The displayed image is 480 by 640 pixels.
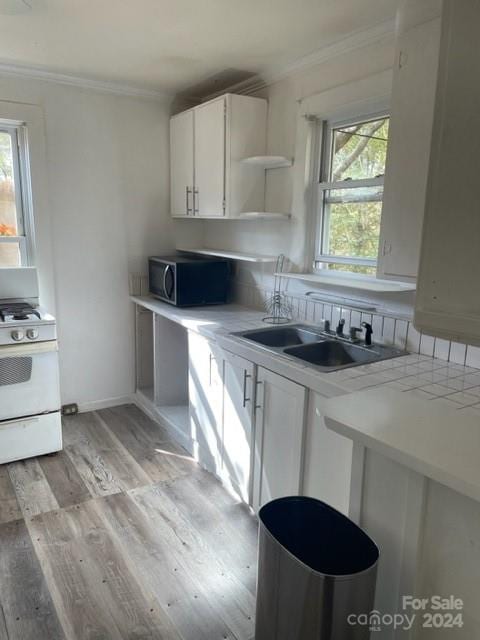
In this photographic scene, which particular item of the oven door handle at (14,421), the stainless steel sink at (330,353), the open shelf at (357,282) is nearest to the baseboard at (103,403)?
the oven door handle at (14,421)

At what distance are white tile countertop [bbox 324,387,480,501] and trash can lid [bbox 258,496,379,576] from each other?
363 mm

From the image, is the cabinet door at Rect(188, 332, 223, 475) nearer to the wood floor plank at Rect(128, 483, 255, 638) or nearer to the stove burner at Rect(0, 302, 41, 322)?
the wood floor plank at Rect(128, 483, 255, 638)

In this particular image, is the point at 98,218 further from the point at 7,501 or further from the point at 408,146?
the point at 408,146

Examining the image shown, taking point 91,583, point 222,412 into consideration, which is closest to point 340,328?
point 222,412

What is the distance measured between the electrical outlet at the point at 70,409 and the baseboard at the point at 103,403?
0.03m

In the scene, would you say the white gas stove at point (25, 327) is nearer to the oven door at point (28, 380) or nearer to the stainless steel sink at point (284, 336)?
the oven door at point (28, 380)

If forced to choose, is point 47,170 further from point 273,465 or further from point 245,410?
point 273,465

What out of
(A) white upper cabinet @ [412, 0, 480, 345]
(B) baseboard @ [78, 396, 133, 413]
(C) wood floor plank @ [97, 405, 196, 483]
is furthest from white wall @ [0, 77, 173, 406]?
(A) white upper cabinet @ [412, 0, 480, 345]

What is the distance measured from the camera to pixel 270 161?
2.93m

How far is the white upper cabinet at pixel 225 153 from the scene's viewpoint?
298cm

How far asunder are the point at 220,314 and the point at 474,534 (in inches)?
84.8

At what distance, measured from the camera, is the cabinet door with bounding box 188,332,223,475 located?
2.62 m

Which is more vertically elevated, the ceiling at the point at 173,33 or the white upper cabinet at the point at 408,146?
the ceiling at the point at 173,33

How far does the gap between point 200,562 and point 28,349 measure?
1.58 metres
